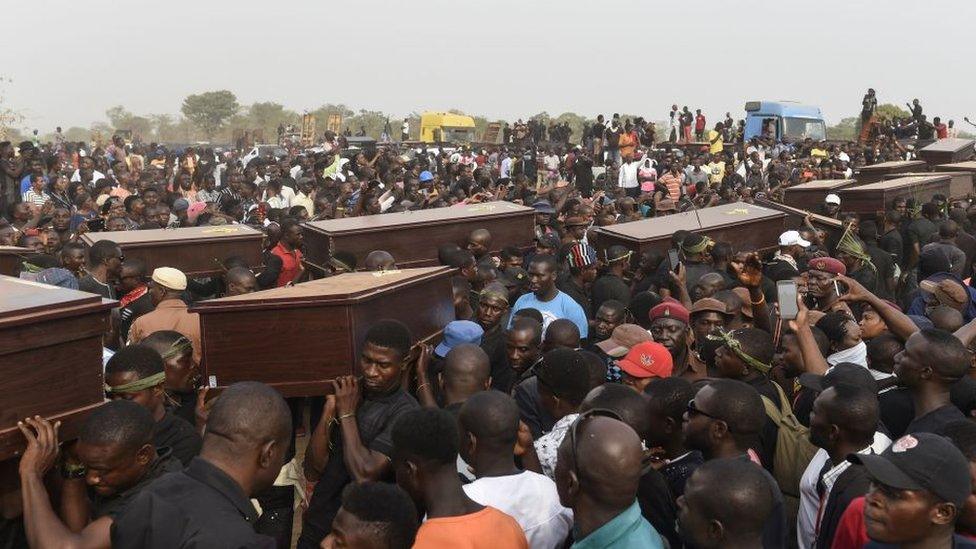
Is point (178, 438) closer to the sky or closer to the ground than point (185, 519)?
closer to the ground

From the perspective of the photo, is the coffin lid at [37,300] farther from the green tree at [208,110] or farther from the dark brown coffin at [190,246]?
the green tree at [208,110]

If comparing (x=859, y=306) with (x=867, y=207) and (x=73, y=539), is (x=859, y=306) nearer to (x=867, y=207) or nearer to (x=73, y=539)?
(x=867, y=207)

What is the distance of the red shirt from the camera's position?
7.98 m

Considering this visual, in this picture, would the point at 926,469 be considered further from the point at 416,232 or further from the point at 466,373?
the point at 416,232

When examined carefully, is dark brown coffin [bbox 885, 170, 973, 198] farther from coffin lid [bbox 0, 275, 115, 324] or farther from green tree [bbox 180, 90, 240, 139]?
green tree [bbox 180, 90, 240, 139]

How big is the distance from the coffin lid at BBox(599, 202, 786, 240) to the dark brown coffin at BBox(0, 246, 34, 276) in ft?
15.1

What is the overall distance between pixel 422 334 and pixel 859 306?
3578 mm

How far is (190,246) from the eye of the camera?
7629 mm

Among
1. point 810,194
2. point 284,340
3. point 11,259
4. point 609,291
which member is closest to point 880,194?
point 810,194

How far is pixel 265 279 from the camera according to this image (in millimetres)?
7504

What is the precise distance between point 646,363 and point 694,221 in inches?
175

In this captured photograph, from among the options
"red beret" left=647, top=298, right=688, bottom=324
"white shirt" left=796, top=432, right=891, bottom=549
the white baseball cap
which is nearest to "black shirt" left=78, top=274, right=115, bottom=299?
"red beret" left=647, top=298, right=688, bottom=324

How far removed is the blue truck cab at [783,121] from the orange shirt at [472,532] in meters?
23.2

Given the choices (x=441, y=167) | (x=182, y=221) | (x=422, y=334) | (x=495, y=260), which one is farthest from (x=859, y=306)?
(x=441, y=167)
